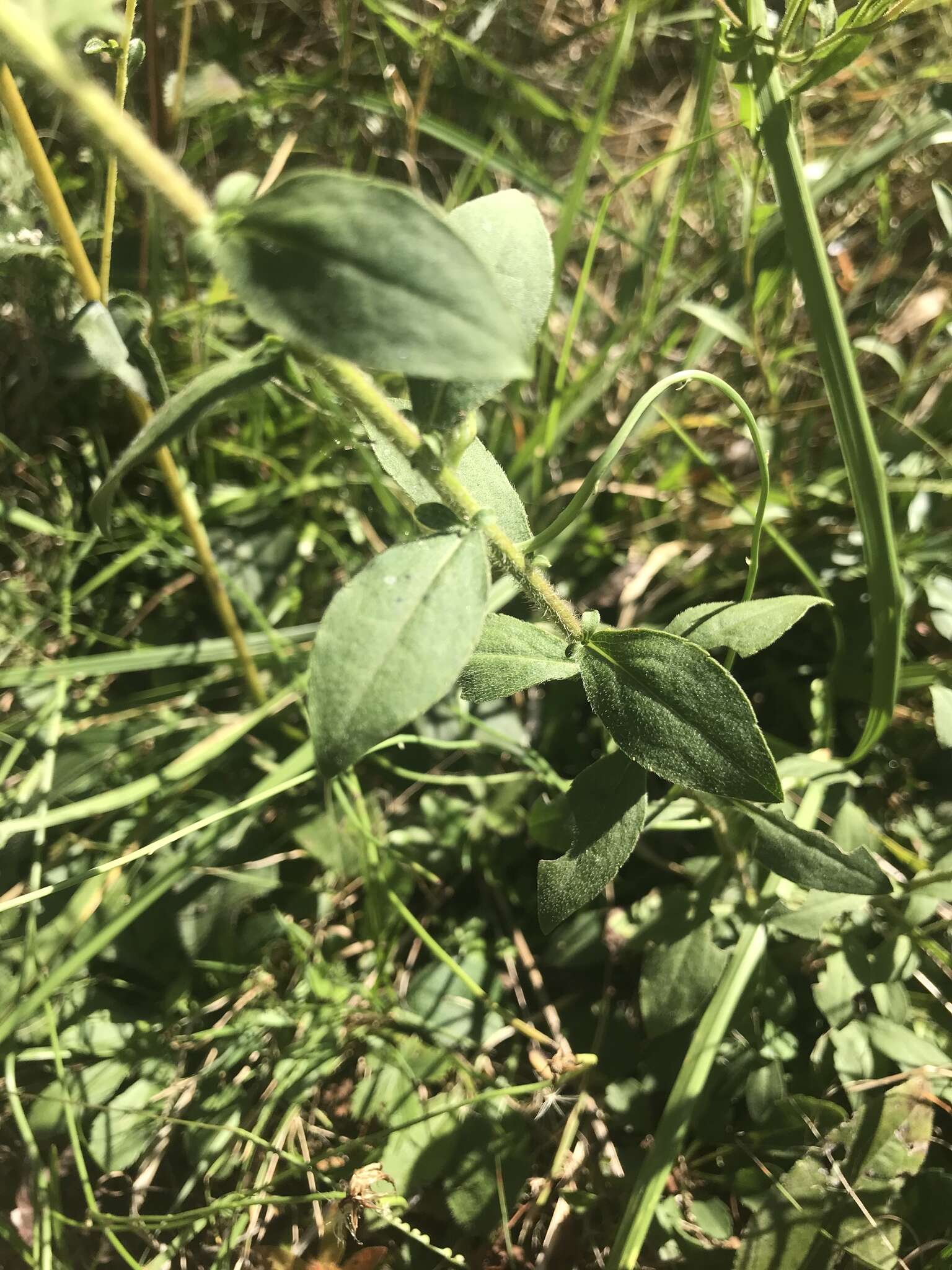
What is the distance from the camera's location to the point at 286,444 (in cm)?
179

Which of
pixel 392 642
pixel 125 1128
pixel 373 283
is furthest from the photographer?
pixel 125 1128

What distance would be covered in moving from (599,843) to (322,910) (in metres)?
0.78

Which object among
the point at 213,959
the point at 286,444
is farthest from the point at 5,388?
the point at 213,959

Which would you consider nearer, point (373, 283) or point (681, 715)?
point (373, 283)

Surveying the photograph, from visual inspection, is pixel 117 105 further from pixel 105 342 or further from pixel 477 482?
pixel 477 482

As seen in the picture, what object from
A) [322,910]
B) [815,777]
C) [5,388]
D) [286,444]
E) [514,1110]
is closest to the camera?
[815,777]

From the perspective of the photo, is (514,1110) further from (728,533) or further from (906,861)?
(728,533)

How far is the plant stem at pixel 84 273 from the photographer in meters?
0.89

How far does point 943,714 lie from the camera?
3.97 feet

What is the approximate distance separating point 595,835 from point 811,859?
27 cm

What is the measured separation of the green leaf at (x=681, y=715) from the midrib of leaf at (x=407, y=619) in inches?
8.3

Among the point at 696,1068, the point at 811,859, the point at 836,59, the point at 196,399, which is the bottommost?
the point at 696,1068

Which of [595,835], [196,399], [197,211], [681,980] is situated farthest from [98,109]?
[681,980]

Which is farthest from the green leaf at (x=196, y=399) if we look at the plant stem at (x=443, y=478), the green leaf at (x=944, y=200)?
the green leaf at (x=944, y=200)
